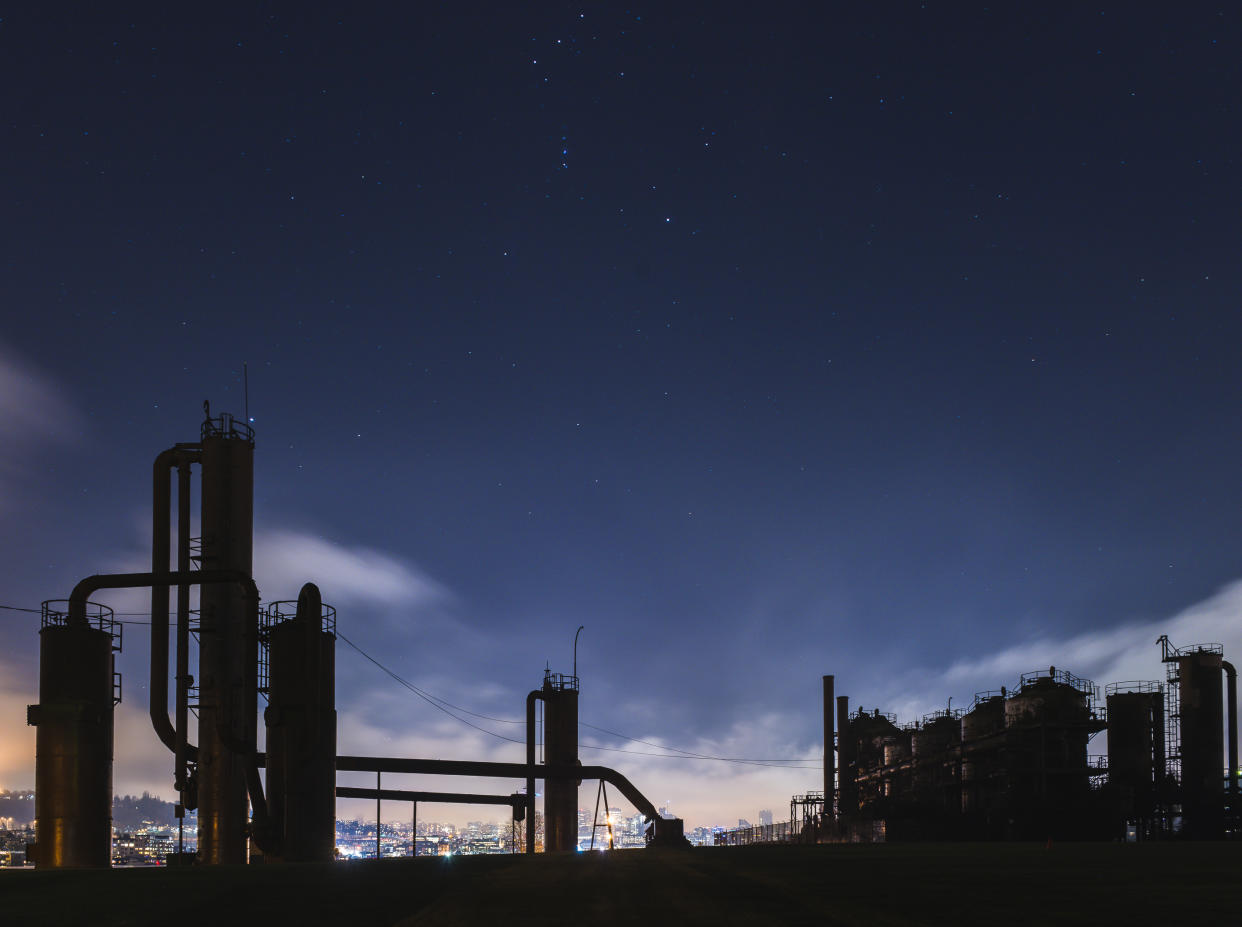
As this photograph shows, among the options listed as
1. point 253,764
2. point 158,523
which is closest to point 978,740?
point 253,764

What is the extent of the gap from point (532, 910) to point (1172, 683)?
73.2 meters

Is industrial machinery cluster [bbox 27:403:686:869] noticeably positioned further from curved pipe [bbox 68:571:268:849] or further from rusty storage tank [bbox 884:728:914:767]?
rusty storage tank [bbox 884:728:914:767]

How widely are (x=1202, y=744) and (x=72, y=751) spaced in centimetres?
6625

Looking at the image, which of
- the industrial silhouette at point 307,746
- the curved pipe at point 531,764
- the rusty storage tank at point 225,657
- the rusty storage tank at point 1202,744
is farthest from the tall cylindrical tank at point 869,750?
the rusty storage tank at point 225,657

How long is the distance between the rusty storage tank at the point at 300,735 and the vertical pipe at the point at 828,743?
66.8 m

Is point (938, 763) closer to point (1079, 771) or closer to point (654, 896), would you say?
point (1079, 771)

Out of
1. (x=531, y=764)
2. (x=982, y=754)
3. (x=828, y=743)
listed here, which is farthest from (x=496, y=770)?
(x=828, y=743)

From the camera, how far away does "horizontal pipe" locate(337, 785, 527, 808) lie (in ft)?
211

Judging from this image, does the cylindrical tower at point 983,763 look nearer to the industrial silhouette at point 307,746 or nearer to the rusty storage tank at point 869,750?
the industrial silhouette at point 307,746

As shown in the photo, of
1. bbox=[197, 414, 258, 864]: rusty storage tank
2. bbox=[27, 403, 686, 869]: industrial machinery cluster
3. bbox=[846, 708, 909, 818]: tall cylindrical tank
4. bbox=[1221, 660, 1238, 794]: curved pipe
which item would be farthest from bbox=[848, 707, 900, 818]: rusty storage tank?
bbox=[197, 414, 258, 864]: rusty storage tank

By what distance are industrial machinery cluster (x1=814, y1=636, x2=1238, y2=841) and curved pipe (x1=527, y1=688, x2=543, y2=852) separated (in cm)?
2344

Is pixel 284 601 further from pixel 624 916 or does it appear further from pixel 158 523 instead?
pixel 624 916

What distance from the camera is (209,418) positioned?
46344mm

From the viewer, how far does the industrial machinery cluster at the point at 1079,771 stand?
209ft
